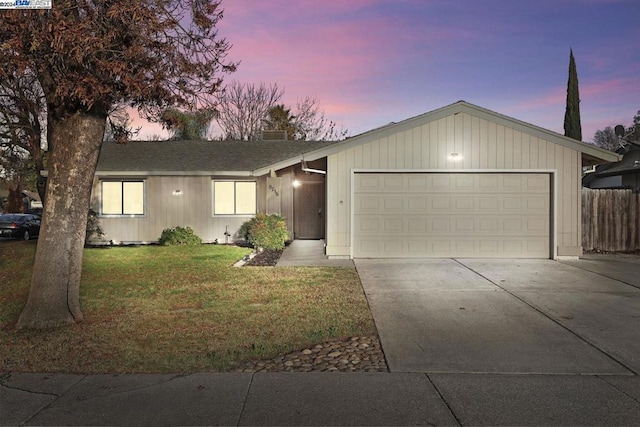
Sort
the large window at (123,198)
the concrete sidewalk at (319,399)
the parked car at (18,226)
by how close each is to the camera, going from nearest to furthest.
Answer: the concrete sidewalk at (319,399), the large window at (123,198), the parked car at (18,226)

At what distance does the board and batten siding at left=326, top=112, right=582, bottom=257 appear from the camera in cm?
1206

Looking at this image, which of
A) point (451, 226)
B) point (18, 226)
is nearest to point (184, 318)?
point (451, 226)

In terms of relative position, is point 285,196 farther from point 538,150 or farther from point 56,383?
point 56,383

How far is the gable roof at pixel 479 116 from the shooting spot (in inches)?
465

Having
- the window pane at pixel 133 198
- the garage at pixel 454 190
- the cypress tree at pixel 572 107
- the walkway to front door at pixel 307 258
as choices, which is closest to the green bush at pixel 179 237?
the window pane at pixel 133 198

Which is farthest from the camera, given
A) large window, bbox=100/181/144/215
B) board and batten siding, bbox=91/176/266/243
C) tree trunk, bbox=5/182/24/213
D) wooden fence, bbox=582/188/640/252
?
tree trunk, bbox=5/182/24/213

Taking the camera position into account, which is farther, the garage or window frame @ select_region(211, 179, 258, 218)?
window frame @ select_region(211, 179, 258, 218)

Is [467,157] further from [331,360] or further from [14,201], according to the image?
[14,201]

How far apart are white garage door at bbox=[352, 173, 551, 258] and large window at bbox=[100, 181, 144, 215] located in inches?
335

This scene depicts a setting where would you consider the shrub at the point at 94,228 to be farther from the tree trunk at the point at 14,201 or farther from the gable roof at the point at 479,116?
the tree trunk at the point at 14,201

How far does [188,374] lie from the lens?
14.8 ft

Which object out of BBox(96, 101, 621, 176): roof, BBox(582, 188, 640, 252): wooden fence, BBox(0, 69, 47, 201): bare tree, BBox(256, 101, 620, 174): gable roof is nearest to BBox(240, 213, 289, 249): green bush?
BBox(96, 101, 621, 176): roof

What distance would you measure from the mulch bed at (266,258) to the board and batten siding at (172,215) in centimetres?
316

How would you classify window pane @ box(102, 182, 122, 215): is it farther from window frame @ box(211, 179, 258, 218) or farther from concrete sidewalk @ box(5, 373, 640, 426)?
concrete sidewalk @ box(5, 373, 640, 426)
